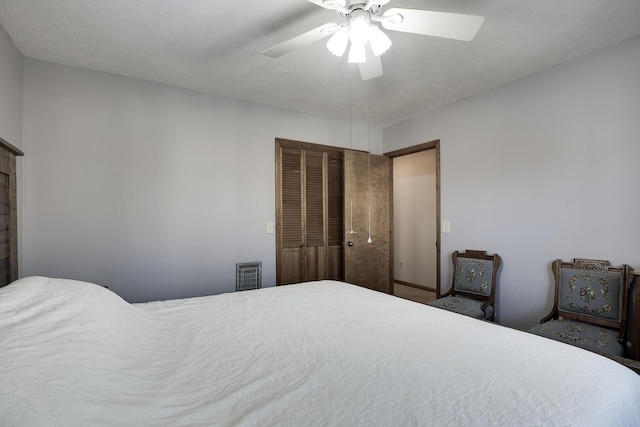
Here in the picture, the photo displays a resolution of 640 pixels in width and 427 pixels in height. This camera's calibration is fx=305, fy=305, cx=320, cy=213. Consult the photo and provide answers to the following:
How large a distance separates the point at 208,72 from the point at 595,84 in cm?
302

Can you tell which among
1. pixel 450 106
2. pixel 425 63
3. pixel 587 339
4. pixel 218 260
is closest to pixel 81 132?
pixel 218 260

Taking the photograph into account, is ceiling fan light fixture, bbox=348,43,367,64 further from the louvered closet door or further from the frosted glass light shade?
the louvered closet door

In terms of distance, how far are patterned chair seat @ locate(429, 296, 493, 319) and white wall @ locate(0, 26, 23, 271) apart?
3.45m

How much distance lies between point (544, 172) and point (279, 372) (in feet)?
8.75

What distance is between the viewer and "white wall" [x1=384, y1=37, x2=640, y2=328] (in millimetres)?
2148

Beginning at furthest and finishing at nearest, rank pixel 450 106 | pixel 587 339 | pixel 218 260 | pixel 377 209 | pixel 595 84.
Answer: pixel 377 209 → pixel 450 106 → pixel 218 260 → pixel 595 84 → pixel 587 339

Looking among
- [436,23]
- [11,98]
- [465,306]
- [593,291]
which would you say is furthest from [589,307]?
[11,98]

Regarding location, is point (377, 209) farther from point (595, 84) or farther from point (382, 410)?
point (382, 410)

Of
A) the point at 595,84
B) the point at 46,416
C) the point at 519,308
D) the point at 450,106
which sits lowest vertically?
the point at 519,308

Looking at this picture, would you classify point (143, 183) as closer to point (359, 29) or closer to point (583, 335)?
point (359, 29)

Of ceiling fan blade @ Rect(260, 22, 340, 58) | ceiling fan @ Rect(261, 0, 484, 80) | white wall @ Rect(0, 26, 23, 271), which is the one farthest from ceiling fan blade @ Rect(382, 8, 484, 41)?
white wall @ Rect(0, 26, 23, 271)

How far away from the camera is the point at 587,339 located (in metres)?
1.95

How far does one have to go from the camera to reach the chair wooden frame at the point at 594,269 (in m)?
2.03

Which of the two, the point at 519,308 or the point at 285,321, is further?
the point at 519,308
